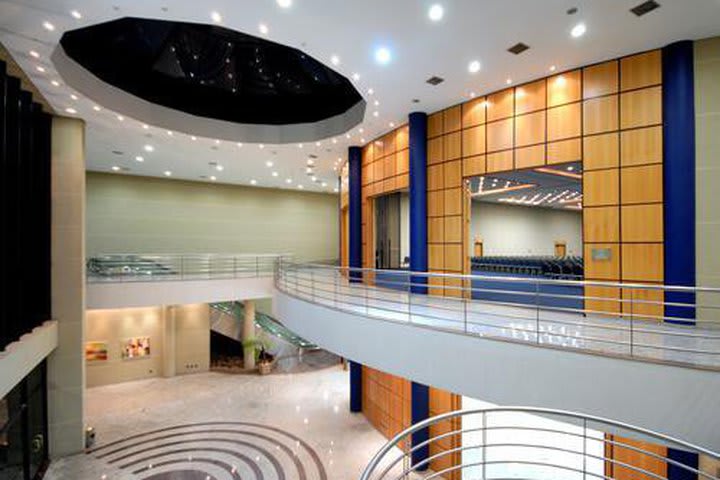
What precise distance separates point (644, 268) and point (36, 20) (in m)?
11.0

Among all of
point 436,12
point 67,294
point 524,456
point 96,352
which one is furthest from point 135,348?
point 436,12

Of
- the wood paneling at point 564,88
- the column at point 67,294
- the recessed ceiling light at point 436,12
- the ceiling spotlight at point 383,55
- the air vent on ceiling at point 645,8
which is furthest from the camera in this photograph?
the column at point 67,294

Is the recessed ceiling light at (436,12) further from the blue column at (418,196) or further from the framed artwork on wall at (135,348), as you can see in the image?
the framed artwork on wall at (135,348)

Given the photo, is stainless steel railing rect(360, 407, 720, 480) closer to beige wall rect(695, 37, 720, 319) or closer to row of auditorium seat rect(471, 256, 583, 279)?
beige wall rect(695, 37, 720, 319)

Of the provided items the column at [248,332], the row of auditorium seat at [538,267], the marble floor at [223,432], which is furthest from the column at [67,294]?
the row of auditorium seat at [538,267]

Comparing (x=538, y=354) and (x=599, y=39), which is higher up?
(x=599, y=39)

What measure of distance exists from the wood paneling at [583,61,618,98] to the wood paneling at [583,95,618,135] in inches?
5.1

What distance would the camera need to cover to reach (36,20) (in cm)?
584

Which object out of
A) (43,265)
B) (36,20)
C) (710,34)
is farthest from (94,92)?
(710,34)

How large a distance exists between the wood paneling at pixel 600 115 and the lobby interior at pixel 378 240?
0.12ft

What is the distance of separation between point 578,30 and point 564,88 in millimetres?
1533

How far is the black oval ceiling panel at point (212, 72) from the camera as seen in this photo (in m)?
8.84

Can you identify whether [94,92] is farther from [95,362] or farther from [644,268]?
[644,268]

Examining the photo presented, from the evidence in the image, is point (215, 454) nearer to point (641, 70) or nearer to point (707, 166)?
point (707, 166)
